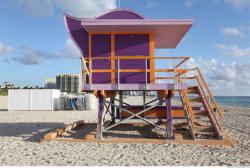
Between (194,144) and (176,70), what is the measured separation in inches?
108

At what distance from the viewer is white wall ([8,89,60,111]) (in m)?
31.1

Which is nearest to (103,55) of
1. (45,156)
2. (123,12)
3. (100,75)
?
(100,75)

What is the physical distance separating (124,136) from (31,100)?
67.1 feet

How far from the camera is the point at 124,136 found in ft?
43.3

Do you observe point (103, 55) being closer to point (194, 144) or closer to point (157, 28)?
point (157, 28)

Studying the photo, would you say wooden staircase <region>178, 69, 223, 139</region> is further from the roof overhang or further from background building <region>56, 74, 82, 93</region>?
background building <region>56, 74, 82, 93</region>

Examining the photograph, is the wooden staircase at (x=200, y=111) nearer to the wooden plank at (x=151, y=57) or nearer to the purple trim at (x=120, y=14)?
the wooden plank at (x=151, y=57)

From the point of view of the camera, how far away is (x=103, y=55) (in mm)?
12398

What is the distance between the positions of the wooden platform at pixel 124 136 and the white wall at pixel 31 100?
14508mm

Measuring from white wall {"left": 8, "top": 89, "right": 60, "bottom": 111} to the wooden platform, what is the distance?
14.5 meters

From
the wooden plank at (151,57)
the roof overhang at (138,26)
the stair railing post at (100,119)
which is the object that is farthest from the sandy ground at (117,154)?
the roof overhang at (138,26)

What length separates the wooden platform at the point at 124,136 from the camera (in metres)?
11.2

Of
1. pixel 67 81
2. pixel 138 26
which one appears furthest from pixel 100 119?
pixel 67 81

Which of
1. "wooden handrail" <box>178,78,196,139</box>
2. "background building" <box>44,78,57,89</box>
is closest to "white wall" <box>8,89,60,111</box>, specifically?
"wooden handrail" <box>178,78,196,139</box>
